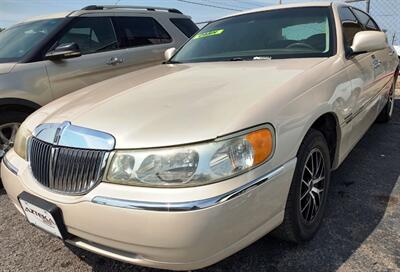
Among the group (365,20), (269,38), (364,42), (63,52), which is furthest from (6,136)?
(365,20)

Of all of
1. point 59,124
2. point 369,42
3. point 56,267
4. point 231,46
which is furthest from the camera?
point 231,46

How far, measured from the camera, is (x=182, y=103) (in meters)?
2.30

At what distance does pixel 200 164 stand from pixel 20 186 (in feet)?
3.95

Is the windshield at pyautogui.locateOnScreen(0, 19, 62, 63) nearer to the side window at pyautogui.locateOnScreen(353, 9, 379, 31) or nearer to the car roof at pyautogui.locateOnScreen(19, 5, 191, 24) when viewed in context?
the car roof at pyautogui.locateOnScreen(19, 5, 191, 24)

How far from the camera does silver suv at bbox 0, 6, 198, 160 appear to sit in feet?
13.4

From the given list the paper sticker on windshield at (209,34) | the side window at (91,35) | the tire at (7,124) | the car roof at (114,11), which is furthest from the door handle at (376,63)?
the tire at (7,124)

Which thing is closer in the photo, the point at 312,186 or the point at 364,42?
the point at 312,186

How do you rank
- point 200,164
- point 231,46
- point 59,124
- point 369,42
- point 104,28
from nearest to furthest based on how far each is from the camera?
1. point 200,164
2. point 59,124
3. point 369,42
4. point 231,46
5. point 104,28

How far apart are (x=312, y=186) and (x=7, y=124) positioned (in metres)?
3.04

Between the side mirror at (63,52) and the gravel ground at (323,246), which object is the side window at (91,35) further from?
the gravel ground at (323,246)

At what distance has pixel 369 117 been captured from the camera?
3945mm

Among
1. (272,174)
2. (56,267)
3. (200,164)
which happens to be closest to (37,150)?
(56,267)

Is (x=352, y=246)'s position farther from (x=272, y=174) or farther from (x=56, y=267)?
(x=56, y=267)

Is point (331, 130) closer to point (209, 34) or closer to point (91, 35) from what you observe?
point (209, 34)
